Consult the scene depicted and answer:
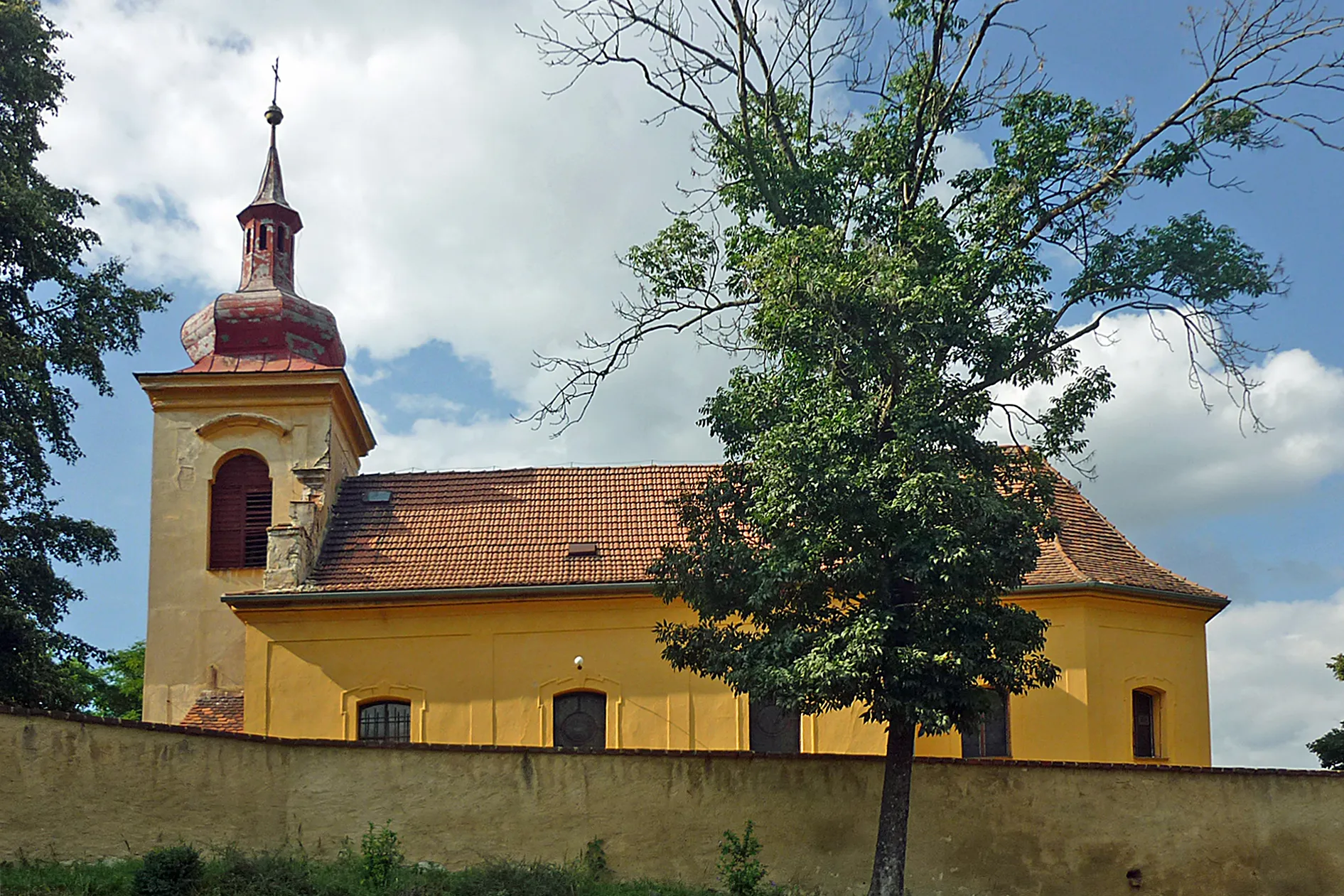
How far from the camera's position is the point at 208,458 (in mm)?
28109

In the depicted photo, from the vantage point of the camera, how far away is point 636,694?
24.9 meters

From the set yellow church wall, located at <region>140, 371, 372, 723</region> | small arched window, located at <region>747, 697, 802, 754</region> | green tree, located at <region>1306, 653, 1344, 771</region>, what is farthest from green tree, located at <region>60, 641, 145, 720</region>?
green tree, located at <region>1306, 653, 1344, 771</region>

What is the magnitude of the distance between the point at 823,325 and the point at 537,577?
9183 millimetres

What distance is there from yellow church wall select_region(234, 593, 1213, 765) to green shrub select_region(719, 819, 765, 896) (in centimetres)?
693

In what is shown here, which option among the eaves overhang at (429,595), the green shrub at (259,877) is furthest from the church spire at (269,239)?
the green shrub at (259,877)

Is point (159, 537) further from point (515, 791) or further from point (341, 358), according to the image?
point (515, 791)

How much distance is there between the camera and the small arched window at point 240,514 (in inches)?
1091

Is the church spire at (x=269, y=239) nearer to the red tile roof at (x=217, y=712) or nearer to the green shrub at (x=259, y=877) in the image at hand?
the red tile roof at (x=217, y=712)

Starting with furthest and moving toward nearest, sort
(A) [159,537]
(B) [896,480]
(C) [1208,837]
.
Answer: (A) [159,537]
(C) [1208,837]
(B) [896,480]

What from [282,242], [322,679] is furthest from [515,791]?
[282,242]

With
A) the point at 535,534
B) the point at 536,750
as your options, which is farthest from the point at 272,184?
the point at 536,750

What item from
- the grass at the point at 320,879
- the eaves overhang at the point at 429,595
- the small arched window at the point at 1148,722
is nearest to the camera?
the grass at the point at 320,879

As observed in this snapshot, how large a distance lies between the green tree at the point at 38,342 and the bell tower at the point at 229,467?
2.75 meters

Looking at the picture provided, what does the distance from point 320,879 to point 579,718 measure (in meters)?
9.84
